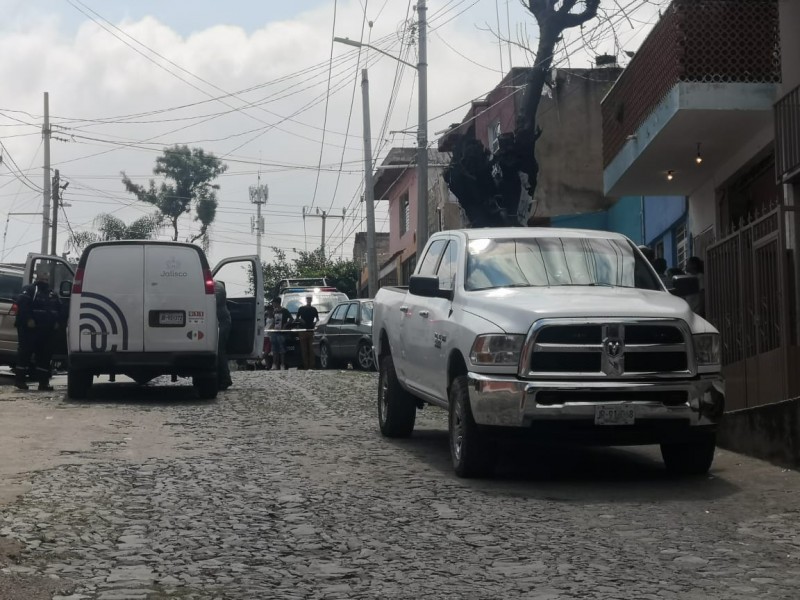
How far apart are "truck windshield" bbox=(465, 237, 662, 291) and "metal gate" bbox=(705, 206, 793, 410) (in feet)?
5.93

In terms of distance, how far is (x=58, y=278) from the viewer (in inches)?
804

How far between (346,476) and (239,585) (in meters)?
3.60

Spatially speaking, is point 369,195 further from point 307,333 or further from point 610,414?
point 610,414

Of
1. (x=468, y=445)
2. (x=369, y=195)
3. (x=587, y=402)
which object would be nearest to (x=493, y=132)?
(x=369, y=195)

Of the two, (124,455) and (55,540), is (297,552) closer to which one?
(55,540)

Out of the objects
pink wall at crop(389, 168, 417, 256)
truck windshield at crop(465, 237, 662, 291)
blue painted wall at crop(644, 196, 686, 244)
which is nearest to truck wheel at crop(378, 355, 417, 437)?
Result: truck windshield at crop(465, 237, 662, 291)

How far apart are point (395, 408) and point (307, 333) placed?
18014 mm

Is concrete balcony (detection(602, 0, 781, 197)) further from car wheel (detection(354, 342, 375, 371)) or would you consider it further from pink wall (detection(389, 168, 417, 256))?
pink wall (detection(389, 168, 417, 256))

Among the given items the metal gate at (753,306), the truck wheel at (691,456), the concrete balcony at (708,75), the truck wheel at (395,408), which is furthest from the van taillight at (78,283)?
the truck wheel at (691,456)

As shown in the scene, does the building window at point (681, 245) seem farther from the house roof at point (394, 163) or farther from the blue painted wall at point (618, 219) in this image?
the house roof at point (394, 163)

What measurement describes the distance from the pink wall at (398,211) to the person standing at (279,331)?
14.6m

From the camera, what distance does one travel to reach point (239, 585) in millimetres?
6129

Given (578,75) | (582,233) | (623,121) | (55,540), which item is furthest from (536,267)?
(578,75)

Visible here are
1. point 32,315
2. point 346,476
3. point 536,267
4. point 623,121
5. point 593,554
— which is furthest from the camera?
point 623,121
